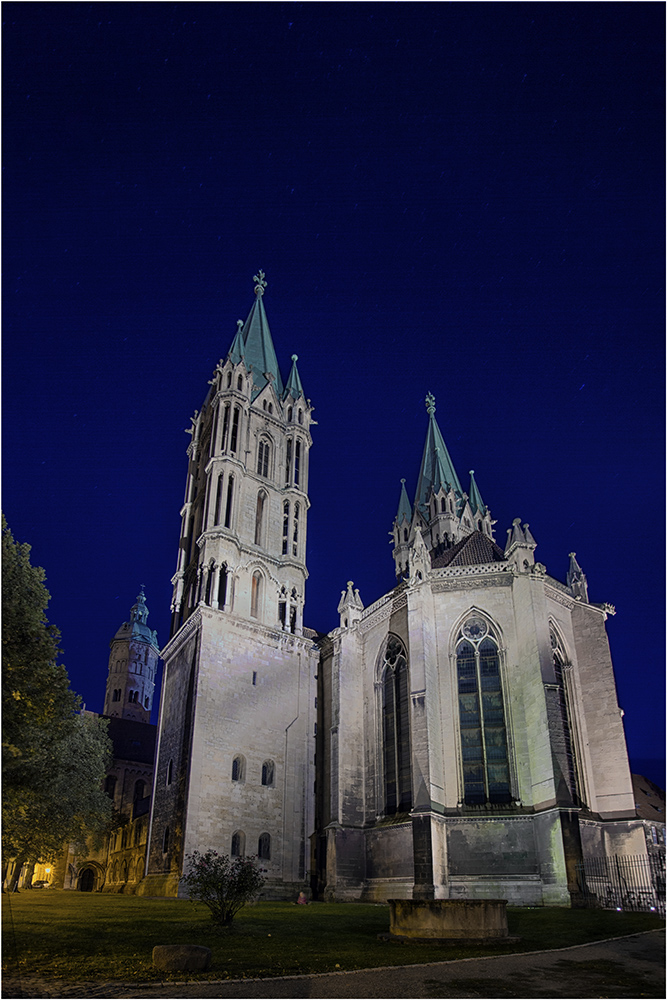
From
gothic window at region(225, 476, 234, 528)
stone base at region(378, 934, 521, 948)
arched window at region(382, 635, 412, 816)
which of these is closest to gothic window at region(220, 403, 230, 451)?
gothic window at region(225, 476, 234, 528)

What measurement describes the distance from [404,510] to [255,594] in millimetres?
21288

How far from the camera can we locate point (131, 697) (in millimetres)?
86188

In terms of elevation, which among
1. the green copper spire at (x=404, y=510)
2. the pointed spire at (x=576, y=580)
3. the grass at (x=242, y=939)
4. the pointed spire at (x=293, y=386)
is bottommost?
the grass at (x=242, y=939)

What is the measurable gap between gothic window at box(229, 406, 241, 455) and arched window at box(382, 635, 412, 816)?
16065 millimetres

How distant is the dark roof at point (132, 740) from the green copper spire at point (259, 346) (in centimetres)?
3692

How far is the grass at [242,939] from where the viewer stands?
931 cm

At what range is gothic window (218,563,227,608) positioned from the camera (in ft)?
116

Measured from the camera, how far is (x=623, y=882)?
23969mm

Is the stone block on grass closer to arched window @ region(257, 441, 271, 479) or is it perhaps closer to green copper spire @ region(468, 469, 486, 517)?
arched window @ region(257, 441, 271, 479)

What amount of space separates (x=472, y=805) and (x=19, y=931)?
18.8 m

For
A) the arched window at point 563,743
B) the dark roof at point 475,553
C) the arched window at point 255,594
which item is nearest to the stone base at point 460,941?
the arched window at point 563,743

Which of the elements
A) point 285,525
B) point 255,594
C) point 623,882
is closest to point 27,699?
point 623,882

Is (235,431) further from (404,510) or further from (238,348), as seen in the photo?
(404,510)

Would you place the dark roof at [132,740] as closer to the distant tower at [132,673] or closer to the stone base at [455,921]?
the distant tower at [132,673]
